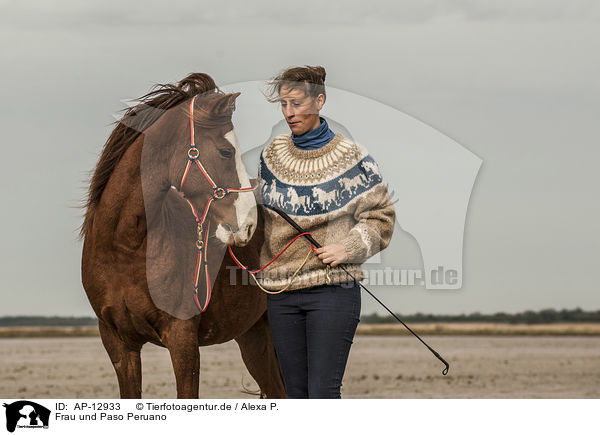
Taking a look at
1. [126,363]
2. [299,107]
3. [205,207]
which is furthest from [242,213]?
[126,363]

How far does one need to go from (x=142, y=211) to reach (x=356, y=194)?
1470 mm

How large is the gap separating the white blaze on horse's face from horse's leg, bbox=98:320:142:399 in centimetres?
107

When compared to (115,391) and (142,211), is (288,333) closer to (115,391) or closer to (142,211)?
(142,211)

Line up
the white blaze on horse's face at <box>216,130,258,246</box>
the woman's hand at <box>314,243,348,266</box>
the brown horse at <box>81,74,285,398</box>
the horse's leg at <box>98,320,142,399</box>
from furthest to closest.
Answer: the horse's leg at <box>98,320,142,399</box> < the brown horse at <box>81,74,285,398</box> < the white blaze on horse's face at <box>216,130,258,246</box> < the woman's hand at <box>314,243,348,266</box>

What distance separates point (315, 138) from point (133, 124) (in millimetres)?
1398

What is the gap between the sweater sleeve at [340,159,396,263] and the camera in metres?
4.01

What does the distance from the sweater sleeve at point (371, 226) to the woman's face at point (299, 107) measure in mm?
478

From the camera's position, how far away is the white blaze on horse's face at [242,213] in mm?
4395

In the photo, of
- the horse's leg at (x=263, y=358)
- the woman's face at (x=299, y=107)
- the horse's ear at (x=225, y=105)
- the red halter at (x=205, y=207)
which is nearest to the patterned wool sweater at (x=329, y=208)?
the woman's face at (x=299, y=107)

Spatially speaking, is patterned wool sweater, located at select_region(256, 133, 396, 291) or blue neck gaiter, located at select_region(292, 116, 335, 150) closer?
patterned wool sweater, located at select_region(256, 133, 396, 291)

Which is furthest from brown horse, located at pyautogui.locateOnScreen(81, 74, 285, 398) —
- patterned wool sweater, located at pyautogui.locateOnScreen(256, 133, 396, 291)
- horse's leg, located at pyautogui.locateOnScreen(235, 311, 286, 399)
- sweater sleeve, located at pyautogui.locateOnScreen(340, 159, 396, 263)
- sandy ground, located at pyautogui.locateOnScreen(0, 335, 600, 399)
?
sandy ground, located at pyautogui.locateOnScreen(0, 335, 600, 399)

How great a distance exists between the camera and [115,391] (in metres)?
15.5

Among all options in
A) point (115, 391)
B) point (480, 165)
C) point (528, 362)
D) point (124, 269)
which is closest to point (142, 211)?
point (124, 269)
